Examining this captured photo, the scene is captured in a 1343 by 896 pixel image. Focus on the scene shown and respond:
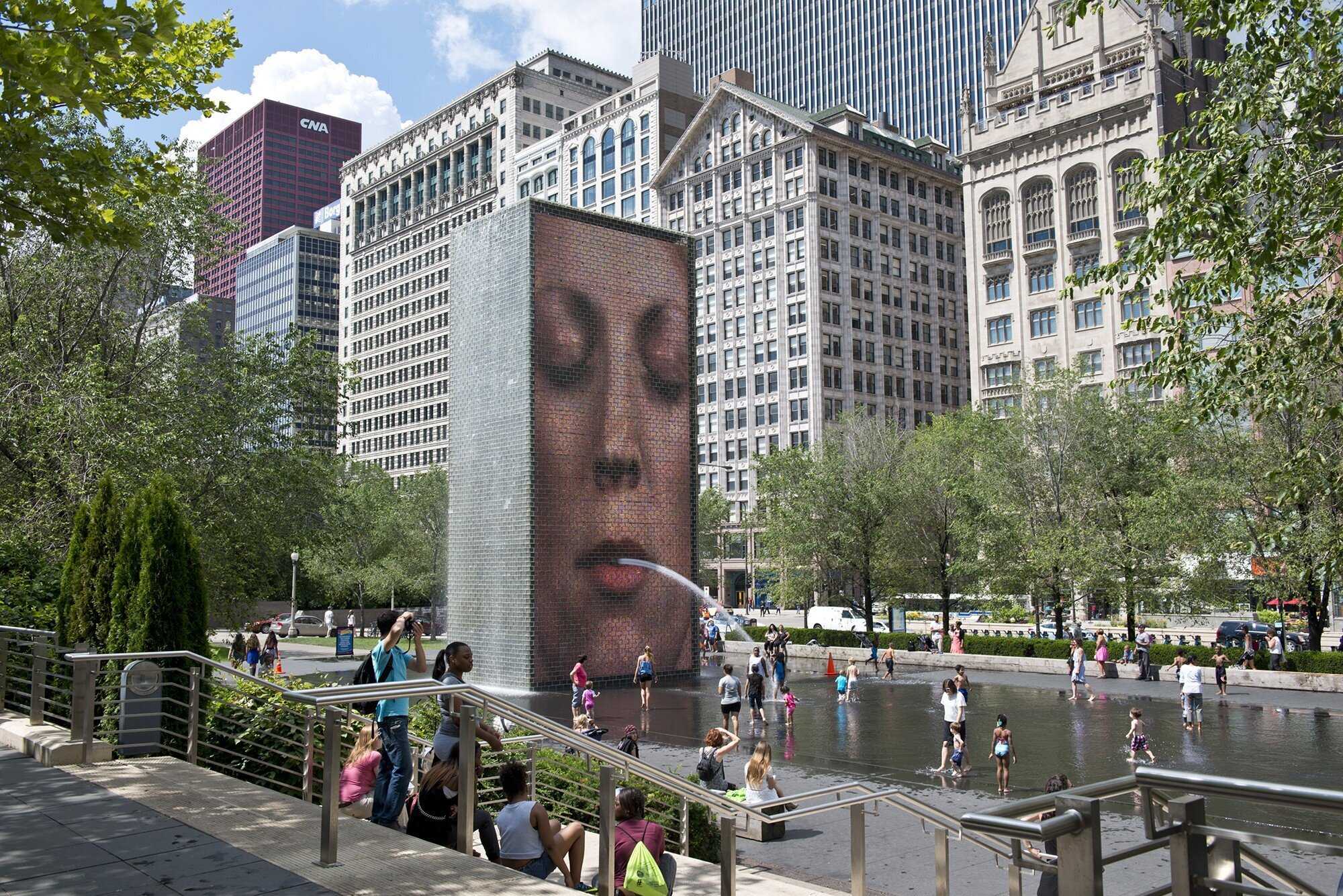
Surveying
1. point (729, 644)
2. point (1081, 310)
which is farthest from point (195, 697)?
point (1081, 310)

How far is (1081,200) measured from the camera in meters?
76.5

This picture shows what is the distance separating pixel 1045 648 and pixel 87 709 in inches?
1403

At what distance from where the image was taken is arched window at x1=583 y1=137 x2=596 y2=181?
11194 cm

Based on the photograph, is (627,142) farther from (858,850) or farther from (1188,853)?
(1188,853)

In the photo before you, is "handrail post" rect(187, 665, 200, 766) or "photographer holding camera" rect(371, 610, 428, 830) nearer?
"photographer holding camera" rect(371, 610, 428, 830)

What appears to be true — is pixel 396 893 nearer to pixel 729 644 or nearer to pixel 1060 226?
pixel 729 644

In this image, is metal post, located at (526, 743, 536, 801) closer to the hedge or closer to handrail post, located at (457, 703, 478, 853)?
handrail post, located at (457, 703, 478, 853)

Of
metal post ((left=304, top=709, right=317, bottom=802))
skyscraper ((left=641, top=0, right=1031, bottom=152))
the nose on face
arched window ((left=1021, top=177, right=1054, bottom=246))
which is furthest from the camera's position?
skyscraper ((left=641, top=0, right=1031, bottom=152))

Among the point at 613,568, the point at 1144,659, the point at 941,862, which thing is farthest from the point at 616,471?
the point at 941,862

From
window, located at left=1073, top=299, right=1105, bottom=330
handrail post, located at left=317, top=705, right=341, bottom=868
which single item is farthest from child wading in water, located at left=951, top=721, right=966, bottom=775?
window, located at left=1073, top=299, right=1105, bottom=330

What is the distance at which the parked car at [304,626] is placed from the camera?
63.0 metres

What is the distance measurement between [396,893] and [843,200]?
91.9 m

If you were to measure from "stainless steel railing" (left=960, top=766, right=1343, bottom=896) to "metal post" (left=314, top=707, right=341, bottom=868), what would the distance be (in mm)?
4423

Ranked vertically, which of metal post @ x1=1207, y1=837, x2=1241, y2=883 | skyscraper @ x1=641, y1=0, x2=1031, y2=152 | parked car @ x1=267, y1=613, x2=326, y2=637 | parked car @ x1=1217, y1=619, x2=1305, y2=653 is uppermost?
skyscraper @ x1=641, y1=0, x2=1031, y2=152
